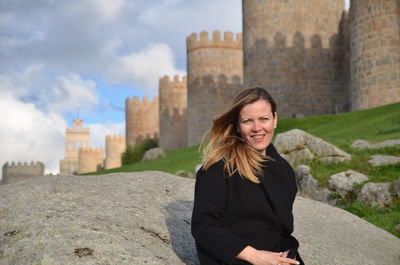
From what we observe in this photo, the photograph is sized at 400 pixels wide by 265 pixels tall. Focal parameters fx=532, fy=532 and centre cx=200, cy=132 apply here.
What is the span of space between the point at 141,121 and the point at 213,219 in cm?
4298

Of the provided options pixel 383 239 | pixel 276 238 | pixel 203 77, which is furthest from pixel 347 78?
pixel 276 238

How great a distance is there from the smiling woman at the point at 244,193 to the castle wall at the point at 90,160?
181 ft

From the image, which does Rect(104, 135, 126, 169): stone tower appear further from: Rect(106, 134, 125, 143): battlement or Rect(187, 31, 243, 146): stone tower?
Rect(187, 31, 243, 146): stone tower

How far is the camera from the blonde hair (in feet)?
9.75

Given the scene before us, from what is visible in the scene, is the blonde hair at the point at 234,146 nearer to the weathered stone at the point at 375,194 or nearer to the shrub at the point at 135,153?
the weathered stone at the point at 375,194

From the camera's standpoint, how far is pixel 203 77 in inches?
1278

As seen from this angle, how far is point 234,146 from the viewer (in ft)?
10.2

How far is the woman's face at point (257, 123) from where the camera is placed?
3.15m

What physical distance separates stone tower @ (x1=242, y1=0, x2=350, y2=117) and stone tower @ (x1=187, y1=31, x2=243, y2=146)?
6.66 meters

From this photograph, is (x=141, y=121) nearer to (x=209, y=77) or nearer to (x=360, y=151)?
(x=209, y=77)

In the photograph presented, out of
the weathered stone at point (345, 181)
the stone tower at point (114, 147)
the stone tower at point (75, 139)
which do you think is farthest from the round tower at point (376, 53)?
the stone tower at point (75, 139)

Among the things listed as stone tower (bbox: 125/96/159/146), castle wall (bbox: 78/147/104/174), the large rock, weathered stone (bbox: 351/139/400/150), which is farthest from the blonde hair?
castle wall (bbox: 78/147/104/174)

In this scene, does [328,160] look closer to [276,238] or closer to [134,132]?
[276,238]

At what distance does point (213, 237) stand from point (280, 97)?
72.6 ft
